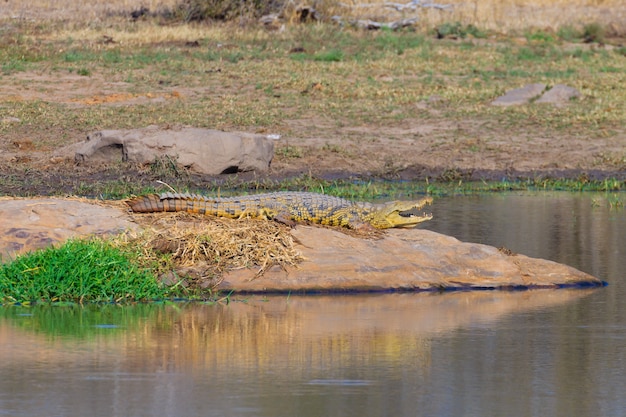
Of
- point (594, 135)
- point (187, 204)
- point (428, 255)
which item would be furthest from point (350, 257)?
point (594, 135)

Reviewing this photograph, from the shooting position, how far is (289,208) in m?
9.59

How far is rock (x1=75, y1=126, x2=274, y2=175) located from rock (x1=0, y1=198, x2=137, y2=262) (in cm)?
588

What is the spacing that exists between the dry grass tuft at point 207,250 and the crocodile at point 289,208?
1.24ft

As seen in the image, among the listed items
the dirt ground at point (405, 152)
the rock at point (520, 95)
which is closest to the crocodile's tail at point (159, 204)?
the dirt ground at point (405, 152)

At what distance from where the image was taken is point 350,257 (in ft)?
28.6

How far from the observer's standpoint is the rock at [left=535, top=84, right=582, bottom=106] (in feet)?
61.9

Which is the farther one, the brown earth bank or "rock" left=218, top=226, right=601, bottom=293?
the brown earth bank

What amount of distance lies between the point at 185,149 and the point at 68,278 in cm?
690

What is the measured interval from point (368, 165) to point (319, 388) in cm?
976

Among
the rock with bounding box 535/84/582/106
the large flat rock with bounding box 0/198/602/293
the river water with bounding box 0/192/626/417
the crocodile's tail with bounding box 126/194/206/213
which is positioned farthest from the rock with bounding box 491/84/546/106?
the crocodile's tail with bounding box 126/194/206/213

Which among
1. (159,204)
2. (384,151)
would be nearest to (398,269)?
(159,204)

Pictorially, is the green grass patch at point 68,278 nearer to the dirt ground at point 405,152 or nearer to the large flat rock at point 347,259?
the large flat rock at point 347,259

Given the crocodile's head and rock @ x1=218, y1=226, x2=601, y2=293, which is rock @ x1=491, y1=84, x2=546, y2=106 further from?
rock @ x1=218, y1=226, x2=601, y2=293

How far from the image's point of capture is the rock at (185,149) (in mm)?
15023
